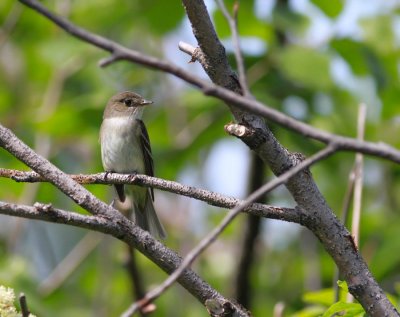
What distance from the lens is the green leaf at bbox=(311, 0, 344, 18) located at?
4891mm

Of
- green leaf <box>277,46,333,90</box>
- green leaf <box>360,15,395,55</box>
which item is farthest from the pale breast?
green leaf <box>360,15,395,55</box>

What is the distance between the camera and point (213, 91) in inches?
62.3

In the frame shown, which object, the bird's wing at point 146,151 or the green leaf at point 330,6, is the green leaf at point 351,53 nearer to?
the green leaf at point 330,6

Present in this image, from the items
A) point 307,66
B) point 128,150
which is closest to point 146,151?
point 128,150

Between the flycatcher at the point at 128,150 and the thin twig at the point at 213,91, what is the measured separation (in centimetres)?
365

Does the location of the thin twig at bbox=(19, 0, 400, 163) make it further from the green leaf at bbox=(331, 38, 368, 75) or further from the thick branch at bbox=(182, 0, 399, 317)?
the green leaf at bbox=(331, 38, 368, 75)

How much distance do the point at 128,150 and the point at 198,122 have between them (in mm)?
547

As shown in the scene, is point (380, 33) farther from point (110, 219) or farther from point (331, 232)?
point (110, 219)

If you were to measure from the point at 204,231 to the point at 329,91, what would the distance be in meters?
2.63

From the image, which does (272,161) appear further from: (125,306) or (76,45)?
(125,306)

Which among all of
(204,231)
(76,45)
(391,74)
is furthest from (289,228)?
(76,45)

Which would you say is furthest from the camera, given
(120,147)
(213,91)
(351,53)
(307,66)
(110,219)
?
(120,147)

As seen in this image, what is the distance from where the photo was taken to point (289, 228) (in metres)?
8.03

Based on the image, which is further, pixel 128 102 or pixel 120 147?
pixel 128 102
